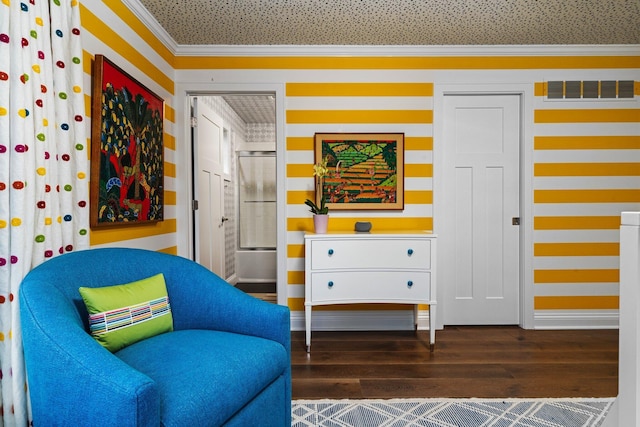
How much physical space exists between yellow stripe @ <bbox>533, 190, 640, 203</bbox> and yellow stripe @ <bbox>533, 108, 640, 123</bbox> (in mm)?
628

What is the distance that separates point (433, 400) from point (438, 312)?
4.56 ft

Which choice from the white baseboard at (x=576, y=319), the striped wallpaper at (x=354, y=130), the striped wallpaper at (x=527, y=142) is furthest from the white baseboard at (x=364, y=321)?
the white baseboard at (x=576, y=319)

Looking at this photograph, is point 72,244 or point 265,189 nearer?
point 72,244

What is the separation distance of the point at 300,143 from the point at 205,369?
2405mm

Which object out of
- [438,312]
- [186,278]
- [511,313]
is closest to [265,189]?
[438,312]

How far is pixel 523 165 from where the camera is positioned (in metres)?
3.54

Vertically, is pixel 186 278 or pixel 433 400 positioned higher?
pixel 186 278

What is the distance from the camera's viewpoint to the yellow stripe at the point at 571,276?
11.6 feet

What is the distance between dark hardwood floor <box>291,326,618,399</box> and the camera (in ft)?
7.67

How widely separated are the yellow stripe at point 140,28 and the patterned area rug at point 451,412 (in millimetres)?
2573

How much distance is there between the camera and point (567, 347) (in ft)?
10.1

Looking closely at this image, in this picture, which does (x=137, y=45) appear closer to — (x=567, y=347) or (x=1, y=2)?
(x=1, y=2)

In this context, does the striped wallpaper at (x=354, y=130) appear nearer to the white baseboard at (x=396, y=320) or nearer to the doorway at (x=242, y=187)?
the white baseboard at (x=396, y=320)

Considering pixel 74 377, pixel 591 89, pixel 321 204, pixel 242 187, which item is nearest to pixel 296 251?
pixel 321 204
